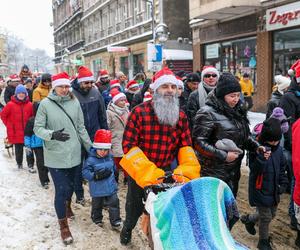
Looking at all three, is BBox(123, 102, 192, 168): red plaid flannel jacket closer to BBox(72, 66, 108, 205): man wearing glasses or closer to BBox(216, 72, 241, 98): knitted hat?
BBox(216, 72, 241, 98): knitted hat

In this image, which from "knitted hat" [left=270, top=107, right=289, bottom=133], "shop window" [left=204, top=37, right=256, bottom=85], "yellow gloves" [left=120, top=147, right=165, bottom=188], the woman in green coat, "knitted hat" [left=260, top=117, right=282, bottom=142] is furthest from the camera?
"shop window" [left=204, top=37, right=256, bottom=85]

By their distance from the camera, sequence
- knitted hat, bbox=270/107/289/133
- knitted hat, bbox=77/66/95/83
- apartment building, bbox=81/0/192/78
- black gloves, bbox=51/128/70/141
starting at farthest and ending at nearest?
1. apartment building, bbox=81/0/192/78
2. knitted hat, bbox=77/66/95/83
3. knitted hat, bbox=270/107/289/133
4. black gloves, bbox=51/128/70/141

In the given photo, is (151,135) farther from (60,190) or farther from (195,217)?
(60,190)

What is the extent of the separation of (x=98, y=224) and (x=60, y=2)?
52419mm

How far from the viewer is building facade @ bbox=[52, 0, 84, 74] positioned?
141 feet

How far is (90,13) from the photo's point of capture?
1473 inches

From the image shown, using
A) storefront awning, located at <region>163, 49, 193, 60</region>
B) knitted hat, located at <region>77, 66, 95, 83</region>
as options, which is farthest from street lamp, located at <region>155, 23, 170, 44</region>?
knitted hat, located at <region>77, 66, 95, 83</region>

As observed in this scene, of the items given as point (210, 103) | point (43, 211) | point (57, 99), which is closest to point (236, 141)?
point (210, 103)

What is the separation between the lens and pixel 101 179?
482cm

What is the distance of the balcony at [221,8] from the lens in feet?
45.9

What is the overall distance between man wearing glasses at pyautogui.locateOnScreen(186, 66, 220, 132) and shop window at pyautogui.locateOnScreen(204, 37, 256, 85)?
10467 millimetres

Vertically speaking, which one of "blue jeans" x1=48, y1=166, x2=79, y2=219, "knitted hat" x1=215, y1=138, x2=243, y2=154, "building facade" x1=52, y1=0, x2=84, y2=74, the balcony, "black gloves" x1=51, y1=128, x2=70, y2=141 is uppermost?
"building facade" x1=52, y1=0, x2=84, y2=74

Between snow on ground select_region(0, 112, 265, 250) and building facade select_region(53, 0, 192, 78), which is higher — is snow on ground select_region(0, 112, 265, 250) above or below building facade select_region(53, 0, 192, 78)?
below

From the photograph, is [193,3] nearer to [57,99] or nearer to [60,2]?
[57,99]
